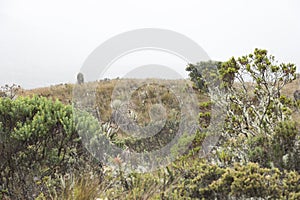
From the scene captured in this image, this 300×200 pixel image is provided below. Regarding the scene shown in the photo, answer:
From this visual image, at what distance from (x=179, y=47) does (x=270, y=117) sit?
4293 mm

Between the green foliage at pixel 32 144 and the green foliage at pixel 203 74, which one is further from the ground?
the green foliage at pixel 203 74

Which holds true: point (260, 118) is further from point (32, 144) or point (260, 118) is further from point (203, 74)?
point (203, 74)

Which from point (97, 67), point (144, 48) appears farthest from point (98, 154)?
point (144, 48)

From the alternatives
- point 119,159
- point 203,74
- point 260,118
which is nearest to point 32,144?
point 119,159

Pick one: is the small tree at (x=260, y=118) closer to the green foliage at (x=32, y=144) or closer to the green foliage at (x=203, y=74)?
the green foliage at (x=32, y=144)

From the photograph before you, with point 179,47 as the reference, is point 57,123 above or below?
below

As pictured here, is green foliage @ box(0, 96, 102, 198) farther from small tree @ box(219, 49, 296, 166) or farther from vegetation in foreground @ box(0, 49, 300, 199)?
small tree @ box(219, 49, 296, 166)

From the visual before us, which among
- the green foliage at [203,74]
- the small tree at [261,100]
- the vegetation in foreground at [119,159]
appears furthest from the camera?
the green foliage at [203,74]

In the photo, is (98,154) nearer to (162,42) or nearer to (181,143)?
(181,143)

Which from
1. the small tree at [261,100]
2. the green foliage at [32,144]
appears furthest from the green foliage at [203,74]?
the green foliage at [32,144]

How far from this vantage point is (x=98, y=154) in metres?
5.55

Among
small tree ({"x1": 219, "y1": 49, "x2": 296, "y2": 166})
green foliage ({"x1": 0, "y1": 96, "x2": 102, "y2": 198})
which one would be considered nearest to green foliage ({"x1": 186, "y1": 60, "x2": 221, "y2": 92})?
small tree ({"x1": 219, "y1": 49, "x2": 296, "y2": 166})

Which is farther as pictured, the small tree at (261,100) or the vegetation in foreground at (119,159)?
the small tree at (261,100)

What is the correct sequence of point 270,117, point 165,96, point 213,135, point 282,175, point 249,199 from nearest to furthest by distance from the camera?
point 249,199, point 282,175, point 270,117, point 213,135, point 165,96
